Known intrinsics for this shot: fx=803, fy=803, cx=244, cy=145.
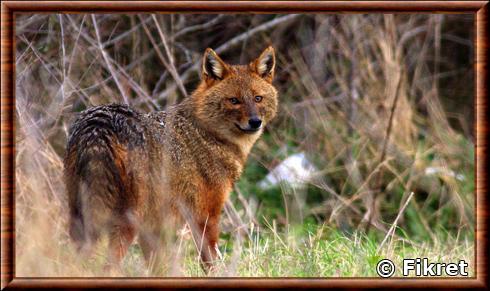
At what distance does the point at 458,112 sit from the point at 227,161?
6.11 meters

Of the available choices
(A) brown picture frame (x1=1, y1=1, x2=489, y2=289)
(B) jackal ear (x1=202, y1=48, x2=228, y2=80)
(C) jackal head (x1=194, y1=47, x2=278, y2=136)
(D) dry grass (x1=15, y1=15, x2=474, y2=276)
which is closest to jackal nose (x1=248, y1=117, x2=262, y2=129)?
(C) jackal head (x1=194, y1=47, x2=278, y2=136)

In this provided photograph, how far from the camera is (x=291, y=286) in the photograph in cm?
471

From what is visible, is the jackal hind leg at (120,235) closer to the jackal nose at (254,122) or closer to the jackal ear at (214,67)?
the jackal nose at (254,122)

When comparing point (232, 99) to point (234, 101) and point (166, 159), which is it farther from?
point (166, 159)

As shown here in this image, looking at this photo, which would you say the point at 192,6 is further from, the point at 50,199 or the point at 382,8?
the point at 50,199

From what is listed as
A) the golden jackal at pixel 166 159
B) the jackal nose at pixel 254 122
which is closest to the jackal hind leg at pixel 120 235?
the golden jackal at pixel 166 159

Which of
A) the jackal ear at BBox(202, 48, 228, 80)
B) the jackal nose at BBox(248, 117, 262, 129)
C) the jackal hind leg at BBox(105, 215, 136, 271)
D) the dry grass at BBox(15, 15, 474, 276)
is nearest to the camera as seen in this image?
the jackal hind leg at BBox(105, 215, 136, 271)

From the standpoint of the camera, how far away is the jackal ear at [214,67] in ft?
20.4

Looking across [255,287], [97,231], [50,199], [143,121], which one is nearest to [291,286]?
[255,287]

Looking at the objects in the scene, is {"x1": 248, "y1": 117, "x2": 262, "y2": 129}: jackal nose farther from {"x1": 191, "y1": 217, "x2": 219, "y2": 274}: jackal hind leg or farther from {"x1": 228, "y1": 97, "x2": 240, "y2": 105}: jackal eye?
{"x1": 191, "y1": 217, "x2": 219, "y2": 274}: jackal hind leg

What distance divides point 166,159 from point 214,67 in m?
0.91

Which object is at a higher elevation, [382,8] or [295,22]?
[295,22]

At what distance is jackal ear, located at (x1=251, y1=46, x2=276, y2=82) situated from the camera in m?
6.39

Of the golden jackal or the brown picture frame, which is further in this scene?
the golden jackal
